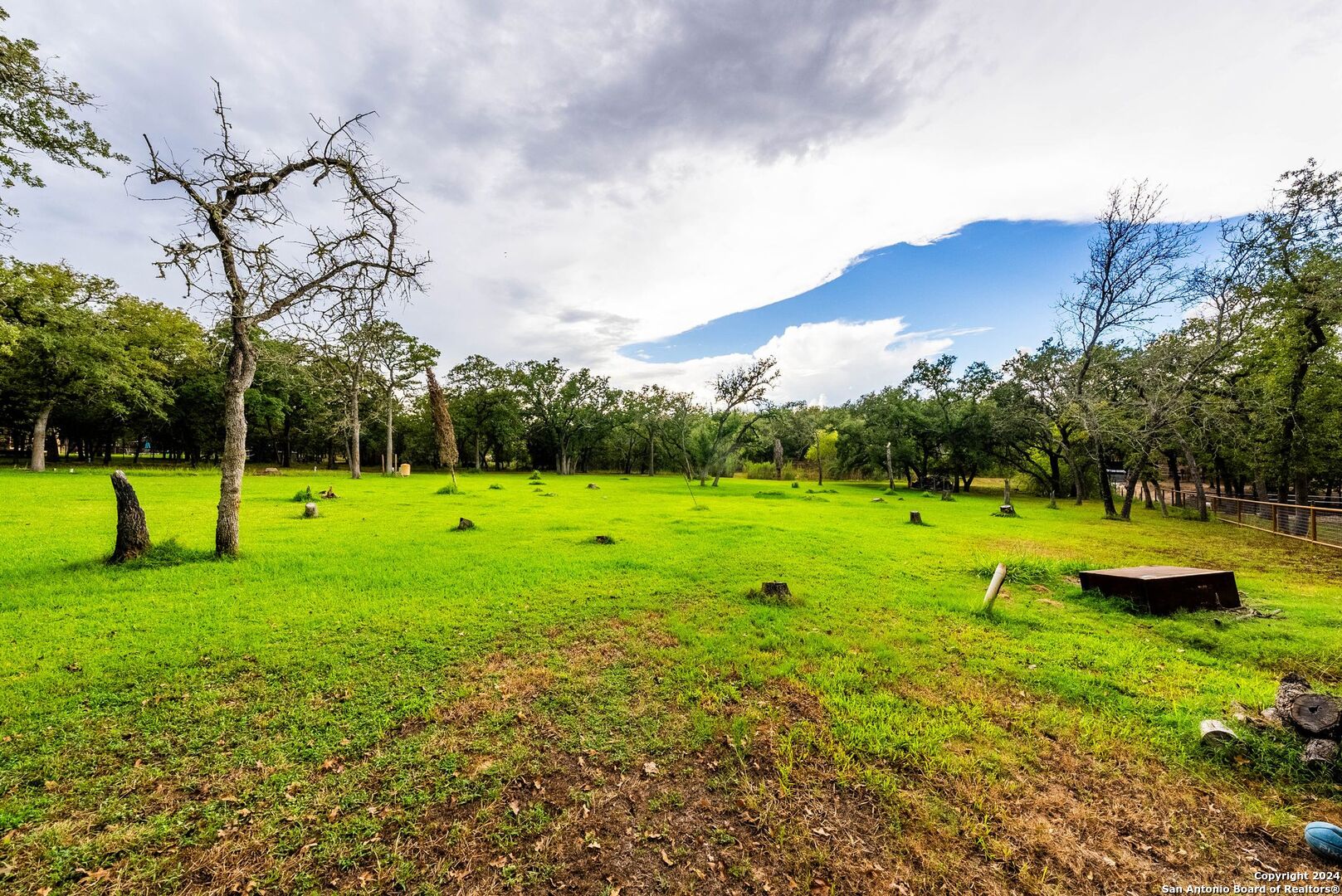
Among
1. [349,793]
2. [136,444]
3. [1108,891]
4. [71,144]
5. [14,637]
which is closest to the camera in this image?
[1108,891]

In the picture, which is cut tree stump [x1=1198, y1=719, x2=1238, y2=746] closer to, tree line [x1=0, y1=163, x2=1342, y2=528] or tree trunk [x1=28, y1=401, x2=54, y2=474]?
tree line [x1=0, y1=163, x2=1342, y2=528]

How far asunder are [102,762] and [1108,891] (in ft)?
22.3

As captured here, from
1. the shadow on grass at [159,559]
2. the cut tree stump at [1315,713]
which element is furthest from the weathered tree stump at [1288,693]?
the shadow on grass at [159,559]

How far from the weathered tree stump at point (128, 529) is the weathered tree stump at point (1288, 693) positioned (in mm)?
15267

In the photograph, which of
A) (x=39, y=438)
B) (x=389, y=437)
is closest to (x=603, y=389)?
(x=389, y=437)

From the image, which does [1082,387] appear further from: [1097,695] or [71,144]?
[71,144]

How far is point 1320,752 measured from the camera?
346 centimetres

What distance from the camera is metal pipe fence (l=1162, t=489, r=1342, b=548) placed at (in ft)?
45.1

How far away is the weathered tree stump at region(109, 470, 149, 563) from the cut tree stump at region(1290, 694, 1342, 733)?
15.2 meters

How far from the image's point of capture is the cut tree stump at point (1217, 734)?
376 cm

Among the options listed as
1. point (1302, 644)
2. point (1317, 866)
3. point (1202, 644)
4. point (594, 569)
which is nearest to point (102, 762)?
point (594, 569)

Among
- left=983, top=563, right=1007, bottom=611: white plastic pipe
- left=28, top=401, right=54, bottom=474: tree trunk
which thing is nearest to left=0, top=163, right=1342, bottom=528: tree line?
left=28, top=401, right=54, bottom=474: tree trunk

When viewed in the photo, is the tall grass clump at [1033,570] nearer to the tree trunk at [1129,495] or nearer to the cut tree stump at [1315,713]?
the cut tree stump at [1315,713]

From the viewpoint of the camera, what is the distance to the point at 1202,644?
586cm
